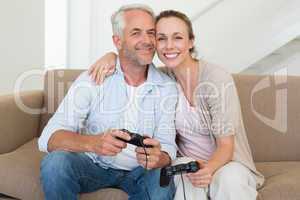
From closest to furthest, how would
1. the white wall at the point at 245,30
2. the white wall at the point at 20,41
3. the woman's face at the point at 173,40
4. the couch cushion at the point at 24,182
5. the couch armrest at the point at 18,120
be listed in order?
the couch cushion at the point at 24,182 → the woman's face at the point at 173,40 → the couch armrest at the point at 18,120 → the white wall at the point at 245,30 → the white wall at the point at 20,41

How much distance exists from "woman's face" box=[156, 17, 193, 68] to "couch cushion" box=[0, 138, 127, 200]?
546 millimetres

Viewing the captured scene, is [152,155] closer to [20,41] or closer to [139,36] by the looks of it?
[139,36]

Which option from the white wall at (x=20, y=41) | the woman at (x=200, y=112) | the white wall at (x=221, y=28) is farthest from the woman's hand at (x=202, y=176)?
the white wall at (x=20, y=41)

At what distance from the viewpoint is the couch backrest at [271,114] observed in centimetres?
202

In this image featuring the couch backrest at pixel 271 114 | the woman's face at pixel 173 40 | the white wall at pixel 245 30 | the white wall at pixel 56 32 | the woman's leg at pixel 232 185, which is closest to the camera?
the woman's leg at pixel 232 185

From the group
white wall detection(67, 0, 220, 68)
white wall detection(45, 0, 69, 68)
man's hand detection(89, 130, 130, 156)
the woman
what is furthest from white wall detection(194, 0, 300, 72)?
man's hand detection(89, 130, 130, 156)

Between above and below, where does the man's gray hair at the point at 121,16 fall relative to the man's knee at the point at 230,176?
above

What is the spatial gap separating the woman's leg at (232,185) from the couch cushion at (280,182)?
10cm

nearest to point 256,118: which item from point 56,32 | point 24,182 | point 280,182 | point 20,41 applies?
point 280,182

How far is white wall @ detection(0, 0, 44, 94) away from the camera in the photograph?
118 inches

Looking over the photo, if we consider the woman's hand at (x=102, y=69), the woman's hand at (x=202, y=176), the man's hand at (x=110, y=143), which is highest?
the woman's hand at (x=102, y=69)

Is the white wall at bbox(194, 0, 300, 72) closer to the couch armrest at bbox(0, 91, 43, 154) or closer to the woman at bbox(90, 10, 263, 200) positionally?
the woman at bbox(90, 10, 263, 200)

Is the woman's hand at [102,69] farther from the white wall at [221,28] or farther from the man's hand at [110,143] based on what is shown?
the white wall at [221,28]

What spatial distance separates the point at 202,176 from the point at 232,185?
0.35 feet
